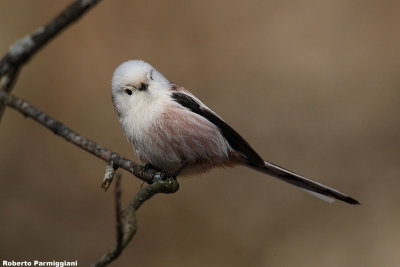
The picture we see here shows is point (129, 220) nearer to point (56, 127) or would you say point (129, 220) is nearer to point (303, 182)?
point (56, 127)

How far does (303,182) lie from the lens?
4254mm

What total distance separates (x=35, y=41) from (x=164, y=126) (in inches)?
62.5

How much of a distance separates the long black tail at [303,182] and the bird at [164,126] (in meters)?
0.06

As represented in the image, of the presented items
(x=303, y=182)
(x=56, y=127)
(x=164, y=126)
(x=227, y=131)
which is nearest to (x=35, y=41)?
(x=56, y=127)

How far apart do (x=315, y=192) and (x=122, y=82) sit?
1726 millimetres

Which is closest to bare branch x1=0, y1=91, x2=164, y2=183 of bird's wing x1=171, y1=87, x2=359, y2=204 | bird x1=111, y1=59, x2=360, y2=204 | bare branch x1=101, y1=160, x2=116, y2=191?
bare branch x1=101, y1=160, x2=116, y2=191

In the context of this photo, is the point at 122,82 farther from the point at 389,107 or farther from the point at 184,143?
the point at 389,107

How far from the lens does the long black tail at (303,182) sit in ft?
13.4

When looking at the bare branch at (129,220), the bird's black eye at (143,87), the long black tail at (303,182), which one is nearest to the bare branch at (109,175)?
the bare branch at (129,220)

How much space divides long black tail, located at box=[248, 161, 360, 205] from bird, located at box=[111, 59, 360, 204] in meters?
0.06

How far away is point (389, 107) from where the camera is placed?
5801 mm

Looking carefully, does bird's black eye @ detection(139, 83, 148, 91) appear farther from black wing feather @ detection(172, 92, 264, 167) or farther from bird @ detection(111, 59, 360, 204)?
black wing feather @ detection(172, 92, 264, 167)

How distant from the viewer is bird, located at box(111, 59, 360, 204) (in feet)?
12.0

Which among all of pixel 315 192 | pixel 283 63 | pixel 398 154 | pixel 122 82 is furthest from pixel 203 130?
pixel 398 154
